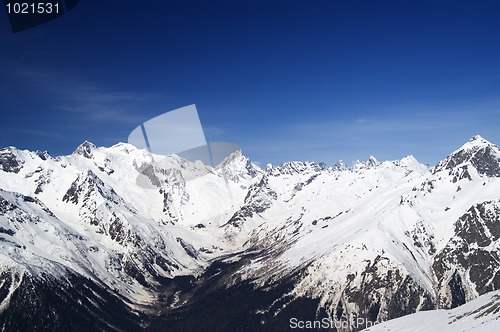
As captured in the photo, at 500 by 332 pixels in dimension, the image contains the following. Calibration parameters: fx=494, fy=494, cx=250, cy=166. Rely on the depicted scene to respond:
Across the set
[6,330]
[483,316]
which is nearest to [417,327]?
[483,316]

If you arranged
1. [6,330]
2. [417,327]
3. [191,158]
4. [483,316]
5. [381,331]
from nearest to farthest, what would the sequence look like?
[191,158] < [483,316] < [417,327] < [381,331] < [6,330]

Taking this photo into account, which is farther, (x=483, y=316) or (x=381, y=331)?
(x=381, y=331)

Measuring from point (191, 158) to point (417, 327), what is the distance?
9126 cm

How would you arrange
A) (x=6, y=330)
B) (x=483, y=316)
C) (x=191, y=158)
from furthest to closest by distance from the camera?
1. (x=6, y=330)
2. (x=483, y=316)
3. (x=191, y=158)

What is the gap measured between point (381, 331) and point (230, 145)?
3862 inches

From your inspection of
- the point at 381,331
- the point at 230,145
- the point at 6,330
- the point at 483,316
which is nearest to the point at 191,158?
the point at 230,145

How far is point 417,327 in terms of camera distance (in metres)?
122

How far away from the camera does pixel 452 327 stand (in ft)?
349

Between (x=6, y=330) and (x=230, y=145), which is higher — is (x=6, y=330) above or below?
below

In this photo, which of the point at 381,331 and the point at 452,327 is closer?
the point at 452,327

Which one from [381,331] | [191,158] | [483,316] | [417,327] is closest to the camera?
[191,158]

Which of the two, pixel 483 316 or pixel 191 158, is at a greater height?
pixel 191 158

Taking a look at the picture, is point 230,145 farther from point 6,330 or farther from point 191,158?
point 6,330

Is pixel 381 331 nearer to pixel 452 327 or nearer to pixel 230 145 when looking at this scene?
pixel 452 327
